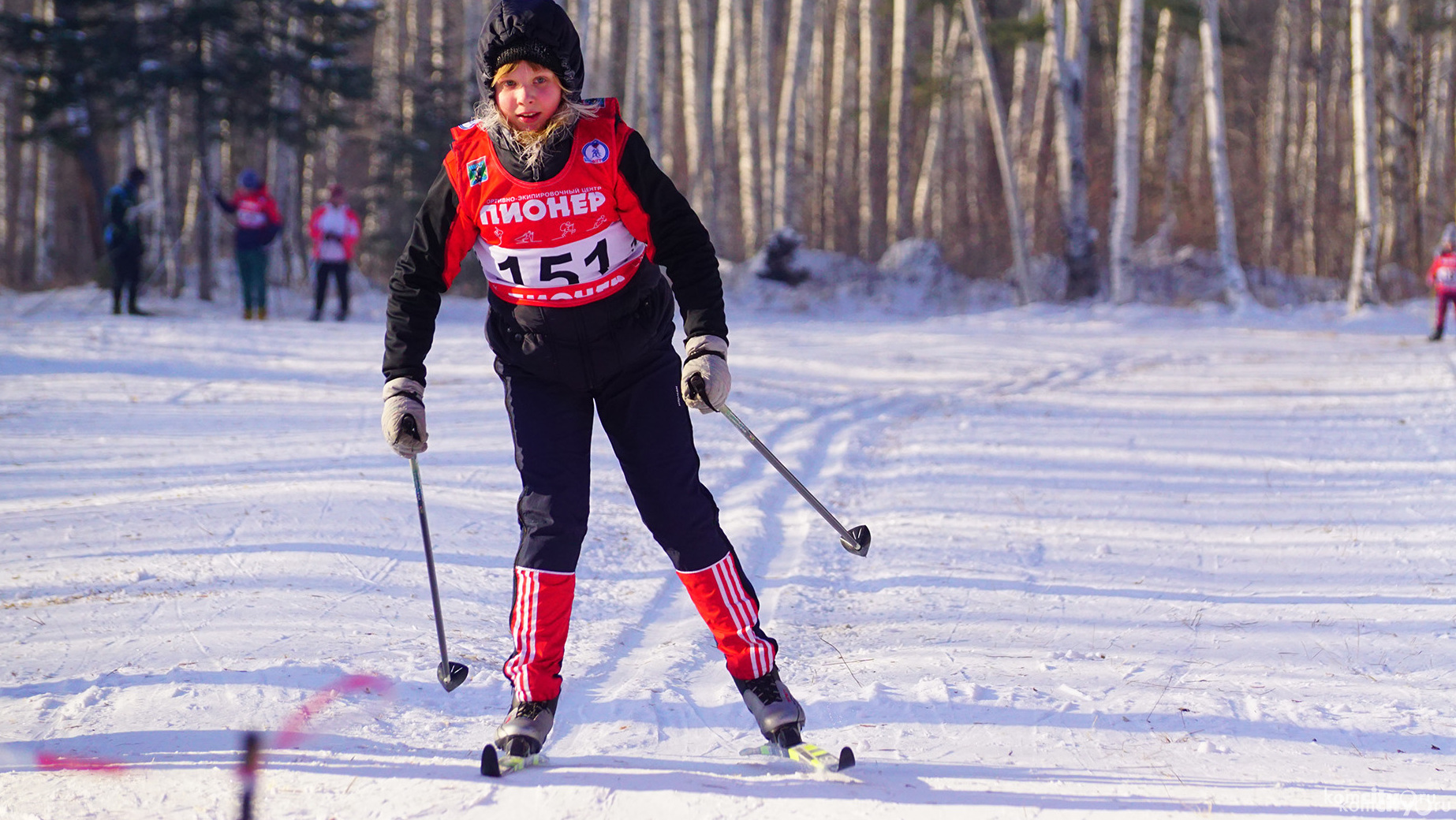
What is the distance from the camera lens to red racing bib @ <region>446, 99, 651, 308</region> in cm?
271

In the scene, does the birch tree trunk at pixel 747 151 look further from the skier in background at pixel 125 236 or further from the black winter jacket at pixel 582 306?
the black winter jacket at pixel 582 306

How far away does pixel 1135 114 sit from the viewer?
15750mm

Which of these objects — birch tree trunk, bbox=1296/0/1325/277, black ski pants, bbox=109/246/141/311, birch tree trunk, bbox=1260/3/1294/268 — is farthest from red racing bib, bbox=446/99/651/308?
birch tree trunk, bbox=1260/3/1294/268

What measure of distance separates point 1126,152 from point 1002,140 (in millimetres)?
2238

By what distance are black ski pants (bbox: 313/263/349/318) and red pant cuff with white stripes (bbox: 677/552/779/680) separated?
11538 millimetres

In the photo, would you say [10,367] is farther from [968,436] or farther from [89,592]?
[968,436]

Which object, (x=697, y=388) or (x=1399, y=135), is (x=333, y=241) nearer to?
(x=697, y=388)

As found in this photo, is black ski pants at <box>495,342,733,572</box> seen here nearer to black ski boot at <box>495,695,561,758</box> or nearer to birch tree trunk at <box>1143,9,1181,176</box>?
black ski boot at <box>495,695,561,758</box>

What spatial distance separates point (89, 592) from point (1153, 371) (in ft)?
29.0

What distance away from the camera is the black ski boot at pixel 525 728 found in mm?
2756

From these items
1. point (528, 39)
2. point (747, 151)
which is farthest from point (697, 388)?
point (747, 151)

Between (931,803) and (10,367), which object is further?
(10,367)

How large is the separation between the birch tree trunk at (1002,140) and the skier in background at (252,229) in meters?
10.6

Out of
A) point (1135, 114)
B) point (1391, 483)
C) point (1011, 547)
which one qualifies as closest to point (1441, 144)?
point (1135, 114)
